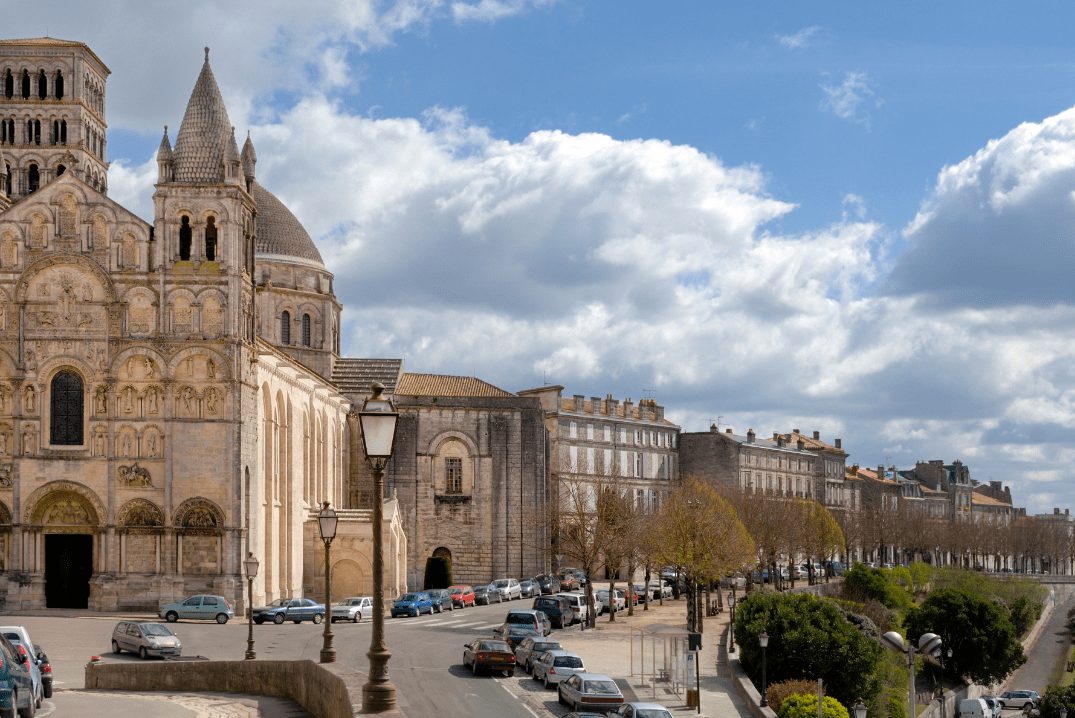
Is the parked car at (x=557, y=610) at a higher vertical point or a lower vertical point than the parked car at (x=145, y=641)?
lower

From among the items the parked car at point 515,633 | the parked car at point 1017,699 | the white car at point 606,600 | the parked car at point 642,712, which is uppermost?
the parked car at point 642,712

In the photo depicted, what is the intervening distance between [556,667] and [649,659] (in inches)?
408

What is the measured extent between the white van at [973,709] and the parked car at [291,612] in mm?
27019

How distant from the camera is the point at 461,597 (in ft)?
225

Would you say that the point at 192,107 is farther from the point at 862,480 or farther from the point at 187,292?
the point at 862,480

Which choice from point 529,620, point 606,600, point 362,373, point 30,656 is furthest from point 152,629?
point 362,373

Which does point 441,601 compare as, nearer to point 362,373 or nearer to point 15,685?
point 362,373

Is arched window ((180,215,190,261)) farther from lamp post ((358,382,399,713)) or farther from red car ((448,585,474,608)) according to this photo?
lamp post ((358,382,399,713))

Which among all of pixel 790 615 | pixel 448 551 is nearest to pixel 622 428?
pixel 448 551

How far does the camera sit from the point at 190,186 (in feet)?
197

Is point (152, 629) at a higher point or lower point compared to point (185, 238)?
lower

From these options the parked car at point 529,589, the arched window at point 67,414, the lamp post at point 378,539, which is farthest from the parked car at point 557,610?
the lamp post at point 378,539

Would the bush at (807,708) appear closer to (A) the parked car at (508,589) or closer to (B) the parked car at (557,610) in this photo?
(B) the parked car at (557,610)

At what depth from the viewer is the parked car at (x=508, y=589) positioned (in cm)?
7350
